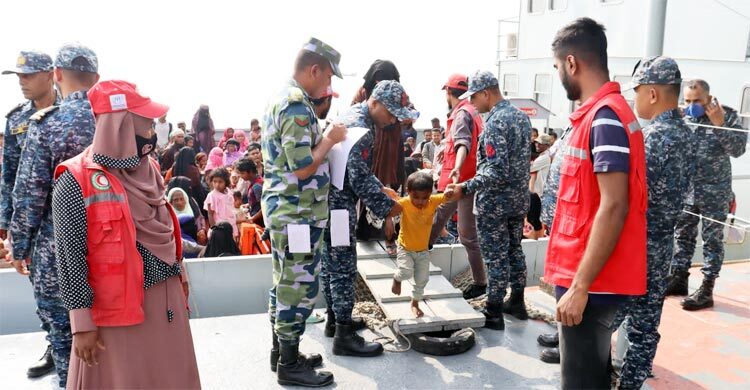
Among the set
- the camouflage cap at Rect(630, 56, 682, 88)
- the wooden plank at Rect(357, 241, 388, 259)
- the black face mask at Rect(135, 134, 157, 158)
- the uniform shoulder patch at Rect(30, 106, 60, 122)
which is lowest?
the wooden plank at Rect(357, 241, 388, 259)

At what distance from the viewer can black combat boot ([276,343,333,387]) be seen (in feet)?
11.0

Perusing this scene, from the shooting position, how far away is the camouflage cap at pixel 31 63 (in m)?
3.31

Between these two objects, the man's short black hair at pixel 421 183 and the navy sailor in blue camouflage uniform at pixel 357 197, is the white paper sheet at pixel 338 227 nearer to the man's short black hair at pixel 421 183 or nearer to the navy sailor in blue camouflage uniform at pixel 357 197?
the navy sailor in blue camouflage uniform at pixel 357 197

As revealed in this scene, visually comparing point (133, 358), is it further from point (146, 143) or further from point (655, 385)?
point (655, 385)

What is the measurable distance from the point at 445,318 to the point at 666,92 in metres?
2.13

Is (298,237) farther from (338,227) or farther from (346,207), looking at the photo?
(346,207)

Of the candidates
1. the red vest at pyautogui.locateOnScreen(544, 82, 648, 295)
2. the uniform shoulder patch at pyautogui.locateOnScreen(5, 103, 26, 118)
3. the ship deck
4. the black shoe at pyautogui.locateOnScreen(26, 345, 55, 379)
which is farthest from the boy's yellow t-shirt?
the uniform shoulder patch at pyautogui.locateOnScreen(5, 103, 26, 118)

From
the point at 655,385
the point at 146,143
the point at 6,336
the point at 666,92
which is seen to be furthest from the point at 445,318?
the point at 6,336

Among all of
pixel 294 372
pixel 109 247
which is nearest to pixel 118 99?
pixel 109 247

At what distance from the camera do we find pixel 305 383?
3.35 meters

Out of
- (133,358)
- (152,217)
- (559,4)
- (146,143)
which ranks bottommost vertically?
(133,358)

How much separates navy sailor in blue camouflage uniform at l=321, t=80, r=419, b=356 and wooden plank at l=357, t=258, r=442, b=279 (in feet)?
2.12

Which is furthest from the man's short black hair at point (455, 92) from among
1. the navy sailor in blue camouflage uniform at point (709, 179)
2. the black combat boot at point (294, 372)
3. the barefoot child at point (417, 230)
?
the black combat boot at point (294, 372)

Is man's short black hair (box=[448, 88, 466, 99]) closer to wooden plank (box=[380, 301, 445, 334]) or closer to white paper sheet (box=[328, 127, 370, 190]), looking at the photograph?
white paper sheet (box=[328, 127, 370, 190])
